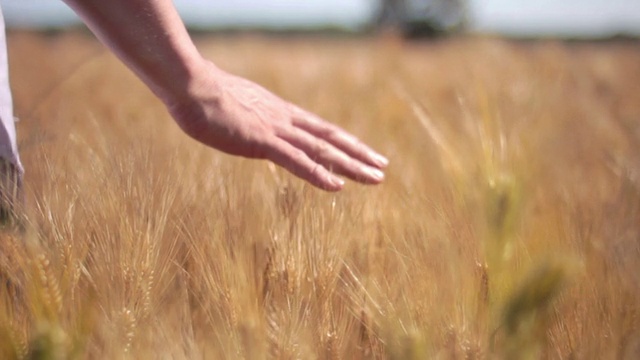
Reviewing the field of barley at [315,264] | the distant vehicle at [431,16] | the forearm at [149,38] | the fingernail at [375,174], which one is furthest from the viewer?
the distant vehicle at [431,16]

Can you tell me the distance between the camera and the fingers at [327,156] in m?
1.10

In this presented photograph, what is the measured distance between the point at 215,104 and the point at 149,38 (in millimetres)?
117

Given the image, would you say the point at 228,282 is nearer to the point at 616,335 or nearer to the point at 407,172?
the point at 616,335

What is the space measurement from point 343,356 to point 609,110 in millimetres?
1318

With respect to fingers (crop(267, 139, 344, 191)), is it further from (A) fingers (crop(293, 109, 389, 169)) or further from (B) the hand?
(A) fingers (crop(293, 109, 389, 169))

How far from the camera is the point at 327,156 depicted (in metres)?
1.11

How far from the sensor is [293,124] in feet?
3.82

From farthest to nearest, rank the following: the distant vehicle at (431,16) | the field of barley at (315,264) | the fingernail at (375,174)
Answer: the distant vehicle at (431,16), the fingernail at (375,174), the field of barley at (315,264)

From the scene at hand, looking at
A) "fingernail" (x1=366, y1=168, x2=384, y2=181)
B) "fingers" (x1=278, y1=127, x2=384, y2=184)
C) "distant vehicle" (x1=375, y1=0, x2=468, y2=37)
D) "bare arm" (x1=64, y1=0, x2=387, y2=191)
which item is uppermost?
"bare arm" (x1=64, y1=0, x2=387, y2=191)

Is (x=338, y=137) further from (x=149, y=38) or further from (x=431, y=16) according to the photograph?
(x=431, y=16)

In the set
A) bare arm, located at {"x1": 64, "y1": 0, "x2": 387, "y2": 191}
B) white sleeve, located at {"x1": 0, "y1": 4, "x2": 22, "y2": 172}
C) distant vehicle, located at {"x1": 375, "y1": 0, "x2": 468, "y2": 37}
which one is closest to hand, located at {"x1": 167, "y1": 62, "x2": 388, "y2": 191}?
bare arm, located at {"x1": 64, "y1": 0, "x2": 387, "y2": 191}

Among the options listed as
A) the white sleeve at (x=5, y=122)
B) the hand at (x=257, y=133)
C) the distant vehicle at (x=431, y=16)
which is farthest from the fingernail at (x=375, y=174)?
the distant vehicle at (x=431, y=16)

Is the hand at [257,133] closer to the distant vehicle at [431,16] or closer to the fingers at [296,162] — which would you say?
the fingers at [296,162]

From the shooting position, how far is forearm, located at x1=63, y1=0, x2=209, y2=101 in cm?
95
